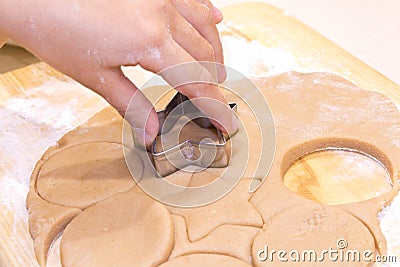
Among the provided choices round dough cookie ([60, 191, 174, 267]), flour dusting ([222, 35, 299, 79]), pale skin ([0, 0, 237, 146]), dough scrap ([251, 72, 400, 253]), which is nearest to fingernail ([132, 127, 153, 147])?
pale skin ([0, 0, 237, 146])

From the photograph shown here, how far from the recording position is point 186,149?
3.76 feet

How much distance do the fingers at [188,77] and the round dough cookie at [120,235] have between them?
0.70ft

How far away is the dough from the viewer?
100cm

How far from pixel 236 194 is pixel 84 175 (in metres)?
0.32

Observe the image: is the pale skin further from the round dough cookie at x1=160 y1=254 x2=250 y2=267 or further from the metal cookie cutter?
the round dough cookie at x1=160 y1=254 x2=250 y2=267

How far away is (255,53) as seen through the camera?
154cm

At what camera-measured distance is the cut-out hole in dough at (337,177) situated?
113 centimetres

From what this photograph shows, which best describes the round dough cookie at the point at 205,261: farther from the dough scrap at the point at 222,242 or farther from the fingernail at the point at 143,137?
the fingernail at the point at 143,137

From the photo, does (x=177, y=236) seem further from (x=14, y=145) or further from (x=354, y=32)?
(x=354, y=32)

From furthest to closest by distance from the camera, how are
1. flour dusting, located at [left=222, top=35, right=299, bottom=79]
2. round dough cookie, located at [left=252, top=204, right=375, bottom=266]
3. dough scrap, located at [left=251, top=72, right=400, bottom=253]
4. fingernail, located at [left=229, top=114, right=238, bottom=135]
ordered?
1. flour dusting, located at [left=222, top=35, right=299, bottom=79]
2. fingernail, located at [left=229, top=114, right=238, bottom=135]
3. dough scrap, located at [left=251, top=72, right=400, bottom=253]
4. round dough cookie, located at [left=252, top=204, right=375, bottom=266]

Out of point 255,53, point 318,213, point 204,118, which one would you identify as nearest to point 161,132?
point 204,118

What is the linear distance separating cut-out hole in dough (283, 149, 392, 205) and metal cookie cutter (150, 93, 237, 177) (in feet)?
0.52

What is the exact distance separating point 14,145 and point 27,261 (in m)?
0.36

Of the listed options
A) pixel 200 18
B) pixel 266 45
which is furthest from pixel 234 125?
pixel 266 45
